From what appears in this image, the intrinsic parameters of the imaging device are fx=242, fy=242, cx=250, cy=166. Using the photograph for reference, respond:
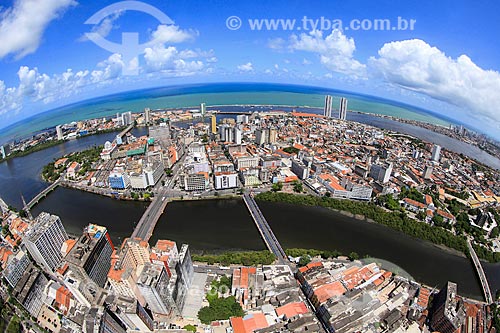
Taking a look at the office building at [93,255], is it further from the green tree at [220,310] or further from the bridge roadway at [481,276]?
the bridge roadway at [481,276]

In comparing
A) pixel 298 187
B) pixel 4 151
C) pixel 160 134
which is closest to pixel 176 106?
pixel 160 134

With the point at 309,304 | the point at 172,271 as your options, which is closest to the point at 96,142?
the point at 172,271

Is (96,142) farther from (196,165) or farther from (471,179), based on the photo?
(471,179)

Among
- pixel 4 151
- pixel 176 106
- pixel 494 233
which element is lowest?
pixel 494 233

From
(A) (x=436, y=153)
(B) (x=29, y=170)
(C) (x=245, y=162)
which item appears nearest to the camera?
(C) (x=245, y=162)

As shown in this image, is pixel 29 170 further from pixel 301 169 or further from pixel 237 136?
pixel 301 169

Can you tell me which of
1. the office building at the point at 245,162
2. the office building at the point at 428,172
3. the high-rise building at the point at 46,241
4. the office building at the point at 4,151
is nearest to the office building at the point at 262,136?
the office building at the point at 245,162
